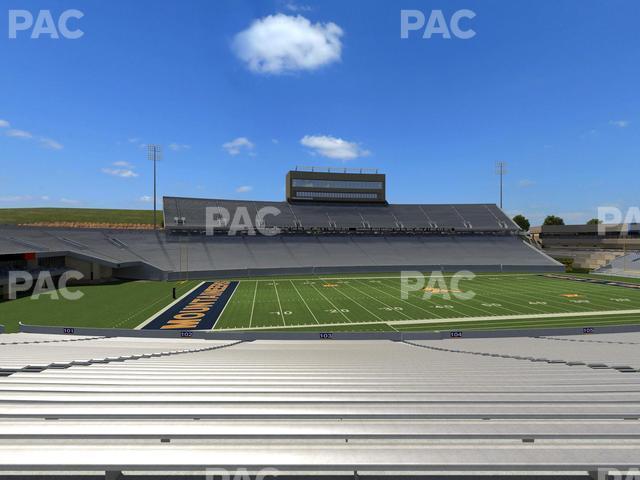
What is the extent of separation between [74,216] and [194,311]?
2975 inches

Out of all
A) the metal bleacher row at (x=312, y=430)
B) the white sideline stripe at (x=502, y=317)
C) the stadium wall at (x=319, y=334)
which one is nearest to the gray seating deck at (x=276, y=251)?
the stadium wall at (x=319, y=334)

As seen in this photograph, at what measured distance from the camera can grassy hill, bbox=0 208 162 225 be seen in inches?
3002

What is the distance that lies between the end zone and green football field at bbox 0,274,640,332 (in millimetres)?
686

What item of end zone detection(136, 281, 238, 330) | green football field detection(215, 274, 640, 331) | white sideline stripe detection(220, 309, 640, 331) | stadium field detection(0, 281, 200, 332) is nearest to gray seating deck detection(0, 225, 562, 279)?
stadium field detection(0, 281, 200, 332)

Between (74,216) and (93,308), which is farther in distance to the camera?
(74,216)

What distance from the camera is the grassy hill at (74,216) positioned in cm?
7625

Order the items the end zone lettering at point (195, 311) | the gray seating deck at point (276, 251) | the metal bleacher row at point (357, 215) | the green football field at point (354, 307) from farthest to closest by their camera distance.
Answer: the metal bleacher row at point (357, 215), the gray seating deck at point (276, 251), the green football field at point (354, 307), the end zone lettering at point (195, 311)

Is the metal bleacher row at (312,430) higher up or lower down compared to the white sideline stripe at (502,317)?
higher up

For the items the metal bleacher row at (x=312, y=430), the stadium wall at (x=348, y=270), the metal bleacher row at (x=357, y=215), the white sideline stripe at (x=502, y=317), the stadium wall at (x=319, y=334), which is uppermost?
the metal bleacher row at (x=357, y=215)

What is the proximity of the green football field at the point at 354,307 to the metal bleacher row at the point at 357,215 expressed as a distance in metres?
22.7

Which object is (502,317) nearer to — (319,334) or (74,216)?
(319,334)

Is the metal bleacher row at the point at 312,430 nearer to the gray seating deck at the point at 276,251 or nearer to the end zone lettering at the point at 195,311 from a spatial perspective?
the end zone lettering at the point at 195,311

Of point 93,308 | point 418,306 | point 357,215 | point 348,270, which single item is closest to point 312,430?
point 418,306

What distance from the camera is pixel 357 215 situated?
65.8 m
